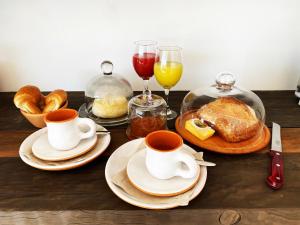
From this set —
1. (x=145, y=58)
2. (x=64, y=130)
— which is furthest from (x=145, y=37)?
(x=64, y=130)

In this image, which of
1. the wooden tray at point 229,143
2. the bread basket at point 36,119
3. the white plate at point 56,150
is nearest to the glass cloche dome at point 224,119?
the wooden tray at point 229,143

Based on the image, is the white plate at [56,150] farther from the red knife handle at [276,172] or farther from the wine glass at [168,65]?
the red knife handle at [276,172]

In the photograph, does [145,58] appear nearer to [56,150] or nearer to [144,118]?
[144,118]

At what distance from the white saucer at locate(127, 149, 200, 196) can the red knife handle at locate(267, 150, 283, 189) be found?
157 mm

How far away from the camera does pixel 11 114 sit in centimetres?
88

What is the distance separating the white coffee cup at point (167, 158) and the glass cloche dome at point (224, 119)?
0.51 ft

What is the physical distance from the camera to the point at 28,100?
77 centimetres

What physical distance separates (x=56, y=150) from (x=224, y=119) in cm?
44

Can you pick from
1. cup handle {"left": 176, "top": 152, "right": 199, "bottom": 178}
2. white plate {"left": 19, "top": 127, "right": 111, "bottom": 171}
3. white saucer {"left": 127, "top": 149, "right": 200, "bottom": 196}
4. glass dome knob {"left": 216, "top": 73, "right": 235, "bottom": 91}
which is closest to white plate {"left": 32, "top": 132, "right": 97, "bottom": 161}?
white plate {"left": 19, "top": 127, "right": 111, "bottom": 171}

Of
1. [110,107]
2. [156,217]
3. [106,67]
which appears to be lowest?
[156,217]

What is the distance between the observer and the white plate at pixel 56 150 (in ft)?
2.01

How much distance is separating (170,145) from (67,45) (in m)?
0.63

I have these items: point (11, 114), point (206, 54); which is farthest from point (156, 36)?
point (11, 114)

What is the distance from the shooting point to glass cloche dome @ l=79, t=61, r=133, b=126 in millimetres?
822
